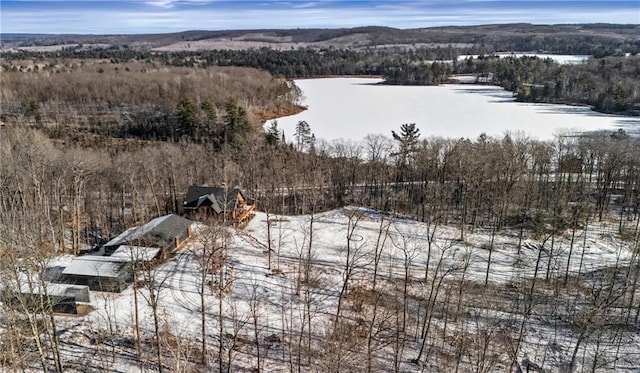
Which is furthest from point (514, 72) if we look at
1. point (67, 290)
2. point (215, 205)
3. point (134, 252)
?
point (67, 290)

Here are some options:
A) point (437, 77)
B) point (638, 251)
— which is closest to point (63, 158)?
point (638, 251)

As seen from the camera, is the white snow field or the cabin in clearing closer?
the white snow field

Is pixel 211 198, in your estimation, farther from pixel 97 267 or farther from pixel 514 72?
pixel 514 72

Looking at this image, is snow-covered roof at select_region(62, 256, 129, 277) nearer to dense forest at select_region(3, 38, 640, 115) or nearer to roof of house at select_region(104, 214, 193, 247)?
roof of house at select_region(104, 214, 193, 247)

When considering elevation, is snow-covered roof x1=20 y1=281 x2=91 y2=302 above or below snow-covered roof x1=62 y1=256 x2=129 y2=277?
below

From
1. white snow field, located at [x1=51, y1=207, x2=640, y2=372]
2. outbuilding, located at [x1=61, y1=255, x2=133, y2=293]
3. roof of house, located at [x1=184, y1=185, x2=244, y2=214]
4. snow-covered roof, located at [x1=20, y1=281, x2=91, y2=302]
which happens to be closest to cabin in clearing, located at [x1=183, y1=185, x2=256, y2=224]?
roof of house, located at [x1=184, y1=185, x2=244, y2=214]
